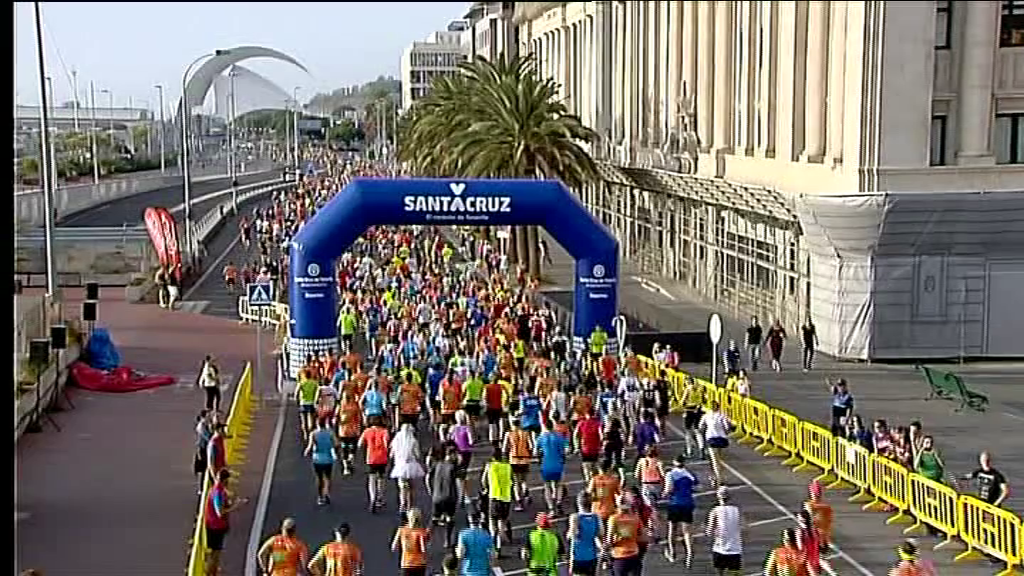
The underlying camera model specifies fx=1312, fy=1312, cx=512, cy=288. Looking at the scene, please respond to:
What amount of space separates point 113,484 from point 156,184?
97.3 meters

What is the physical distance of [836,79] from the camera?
2909 centimetres

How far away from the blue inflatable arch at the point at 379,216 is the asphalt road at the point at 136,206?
4572 cm

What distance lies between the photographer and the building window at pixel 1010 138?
92.3 feet

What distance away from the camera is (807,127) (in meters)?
30.5

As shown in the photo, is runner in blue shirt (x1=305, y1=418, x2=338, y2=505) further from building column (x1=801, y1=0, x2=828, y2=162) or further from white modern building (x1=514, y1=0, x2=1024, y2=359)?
building column (x1=801, y1=0, x2=828, y2=162)

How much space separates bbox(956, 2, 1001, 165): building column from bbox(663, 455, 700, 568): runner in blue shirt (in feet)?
53.5

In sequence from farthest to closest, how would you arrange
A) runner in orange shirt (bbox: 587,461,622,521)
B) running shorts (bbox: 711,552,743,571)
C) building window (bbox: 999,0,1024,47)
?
building window (bbox: 999,0,1024,47) → runner in orange shirt (bbox: 587,461,622,521) → running shorts (bbox: 711,552,743,571)

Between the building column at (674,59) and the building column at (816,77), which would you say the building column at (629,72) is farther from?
the building column at (816,77)

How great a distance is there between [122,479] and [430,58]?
6040 centimetres

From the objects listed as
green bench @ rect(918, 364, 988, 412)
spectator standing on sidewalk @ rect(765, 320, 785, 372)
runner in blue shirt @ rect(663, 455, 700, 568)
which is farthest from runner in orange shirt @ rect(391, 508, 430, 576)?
spectator standing on sidewalk @ rect(765, 320, 785, 372)

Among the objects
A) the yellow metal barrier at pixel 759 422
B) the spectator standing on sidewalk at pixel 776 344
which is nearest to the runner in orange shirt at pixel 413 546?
the yellow metal barrier at pixel 759 422

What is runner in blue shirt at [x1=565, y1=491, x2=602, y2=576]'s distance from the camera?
1218 centimetres

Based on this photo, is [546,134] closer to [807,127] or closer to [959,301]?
[807,127]

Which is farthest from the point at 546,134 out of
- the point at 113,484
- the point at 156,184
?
the point at 156,184
